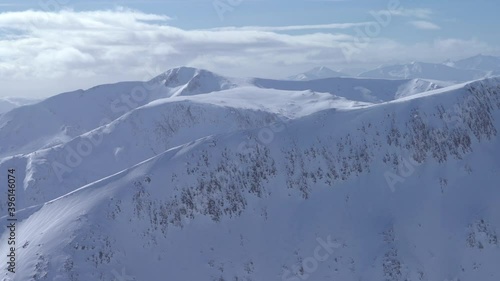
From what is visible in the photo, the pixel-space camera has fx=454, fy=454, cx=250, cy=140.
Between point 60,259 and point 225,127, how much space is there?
79.0 metres

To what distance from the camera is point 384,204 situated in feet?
157

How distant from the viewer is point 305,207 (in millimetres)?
48188

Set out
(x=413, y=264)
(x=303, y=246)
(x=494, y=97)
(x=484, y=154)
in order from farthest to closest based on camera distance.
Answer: (x=494, y=97) → (x=484, y=154) → (x=303, y=246) → (x=413, y=264)

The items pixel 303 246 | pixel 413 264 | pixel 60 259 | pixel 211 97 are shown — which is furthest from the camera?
pixel 211 97

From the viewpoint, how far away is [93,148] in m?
121

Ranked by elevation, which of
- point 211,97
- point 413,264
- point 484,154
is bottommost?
point 413,264

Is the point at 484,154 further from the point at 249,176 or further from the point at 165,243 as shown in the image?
the point at 165,243

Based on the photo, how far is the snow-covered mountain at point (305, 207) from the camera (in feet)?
133

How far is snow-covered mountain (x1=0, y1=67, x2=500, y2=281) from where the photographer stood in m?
40.4

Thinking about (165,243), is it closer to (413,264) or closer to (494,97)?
(413,264)

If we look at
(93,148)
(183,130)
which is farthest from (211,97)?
(93,148)

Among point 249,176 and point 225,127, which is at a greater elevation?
point 225,127

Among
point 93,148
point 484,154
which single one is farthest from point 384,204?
point 93,148

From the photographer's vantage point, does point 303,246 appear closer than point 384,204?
Yes
